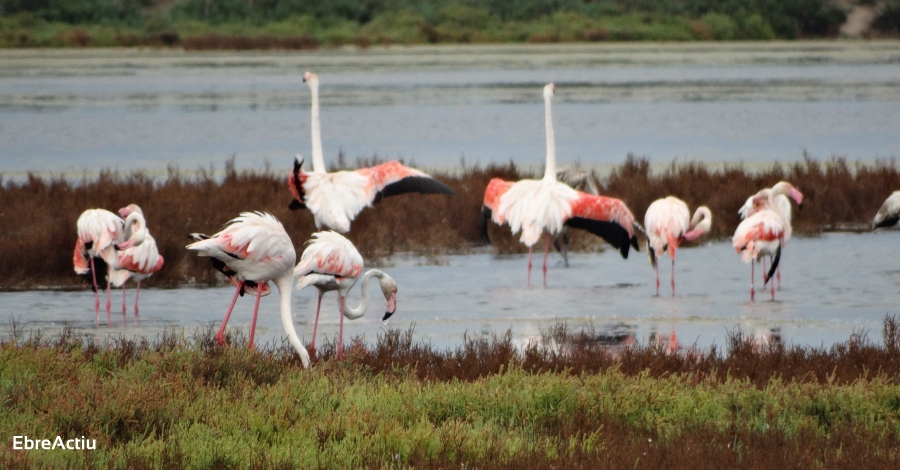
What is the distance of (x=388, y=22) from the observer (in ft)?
223

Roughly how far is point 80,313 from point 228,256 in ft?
→ 10.1

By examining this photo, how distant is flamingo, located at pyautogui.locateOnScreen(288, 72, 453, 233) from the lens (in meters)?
11.6

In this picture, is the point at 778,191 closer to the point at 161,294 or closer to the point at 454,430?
the point at 161,294

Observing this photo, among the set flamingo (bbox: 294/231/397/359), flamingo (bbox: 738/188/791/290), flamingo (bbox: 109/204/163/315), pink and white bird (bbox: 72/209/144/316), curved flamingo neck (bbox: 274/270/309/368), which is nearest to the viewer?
curved flamingo neck (bbox: 274/270/309/368)

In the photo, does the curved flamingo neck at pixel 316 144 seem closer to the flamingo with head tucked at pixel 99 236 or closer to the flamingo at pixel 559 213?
the flamingo at pixel 559 213

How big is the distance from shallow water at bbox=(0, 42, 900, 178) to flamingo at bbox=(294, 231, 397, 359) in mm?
12021

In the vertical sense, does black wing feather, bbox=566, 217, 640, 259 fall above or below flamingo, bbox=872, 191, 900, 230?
below

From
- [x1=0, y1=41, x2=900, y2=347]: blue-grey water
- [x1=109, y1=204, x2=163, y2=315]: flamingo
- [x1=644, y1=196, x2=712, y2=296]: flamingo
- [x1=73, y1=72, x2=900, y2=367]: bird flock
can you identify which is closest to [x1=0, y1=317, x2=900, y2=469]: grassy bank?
[x1=73, y1=72, x2=900, y2=367]: bird flock

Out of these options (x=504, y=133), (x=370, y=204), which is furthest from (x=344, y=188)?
(x=504, y=133)

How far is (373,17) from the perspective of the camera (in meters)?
70.0

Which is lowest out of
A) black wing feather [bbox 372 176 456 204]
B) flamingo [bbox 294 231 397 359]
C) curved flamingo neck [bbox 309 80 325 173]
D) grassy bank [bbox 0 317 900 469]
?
grassy bank [bbox 0 317 900 469]

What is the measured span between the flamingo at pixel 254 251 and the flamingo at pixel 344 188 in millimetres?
2539

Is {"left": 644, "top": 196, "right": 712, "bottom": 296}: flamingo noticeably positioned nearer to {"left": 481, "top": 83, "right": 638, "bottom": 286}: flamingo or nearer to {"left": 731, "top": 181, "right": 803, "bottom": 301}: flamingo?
{"left": 481, "top": 83, "right": 638, "bottom": 286}: flamingo

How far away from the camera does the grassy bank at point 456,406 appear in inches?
228
